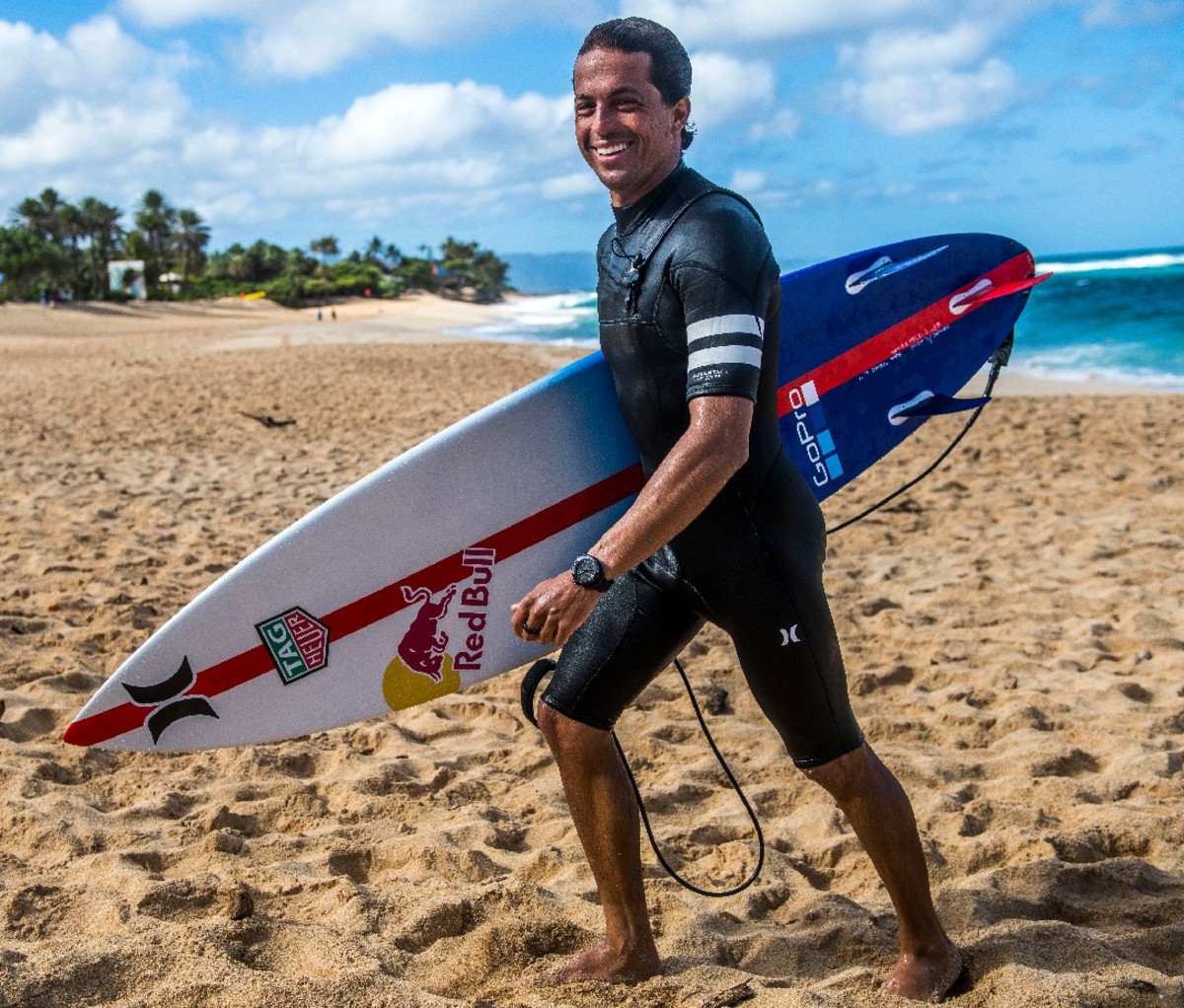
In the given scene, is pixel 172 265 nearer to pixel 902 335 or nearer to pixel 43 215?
pixel 43 215

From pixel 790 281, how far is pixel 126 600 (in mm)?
3049

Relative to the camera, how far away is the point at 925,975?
2.08 m

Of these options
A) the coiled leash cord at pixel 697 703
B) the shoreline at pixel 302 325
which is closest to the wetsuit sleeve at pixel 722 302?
the coiled leash cord at pixel 697 703

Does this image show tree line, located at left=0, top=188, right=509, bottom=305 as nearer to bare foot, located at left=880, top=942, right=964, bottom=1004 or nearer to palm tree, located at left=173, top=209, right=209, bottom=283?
palm tree, located at left=173, top=209, right=209, bottom=283

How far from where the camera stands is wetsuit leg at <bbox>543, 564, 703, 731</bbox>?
212cm

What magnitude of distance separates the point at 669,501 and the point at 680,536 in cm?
24

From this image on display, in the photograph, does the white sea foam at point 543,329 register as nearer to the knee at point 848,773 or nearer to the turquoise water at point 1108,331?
the turquoise water at point 1108,331

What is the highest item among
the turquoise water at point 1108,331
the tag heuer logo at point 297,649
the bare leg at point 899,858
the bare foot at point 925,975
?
the turquoise water at point 1108,331

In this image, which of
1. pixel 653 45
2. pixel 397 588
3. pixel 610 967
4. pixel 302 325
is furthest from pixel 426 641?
pixel 302 325

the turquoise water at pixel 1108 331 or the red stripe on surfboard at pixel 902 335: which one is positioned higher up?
the turquoise water at pixel 1108 331

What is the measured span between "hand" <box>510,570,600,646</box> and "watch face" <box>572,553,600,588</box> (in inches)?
0.5

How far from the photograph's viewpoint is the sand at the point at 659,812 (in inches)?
84.7

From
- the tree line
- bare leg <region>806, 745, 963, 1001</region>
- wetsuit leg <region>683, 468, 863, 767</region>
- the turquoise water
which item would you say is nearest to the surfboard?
wetsuit leg <region>683, 468, 863, 767</region>

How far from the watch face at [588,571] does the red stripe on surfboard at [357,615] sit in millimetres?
929
